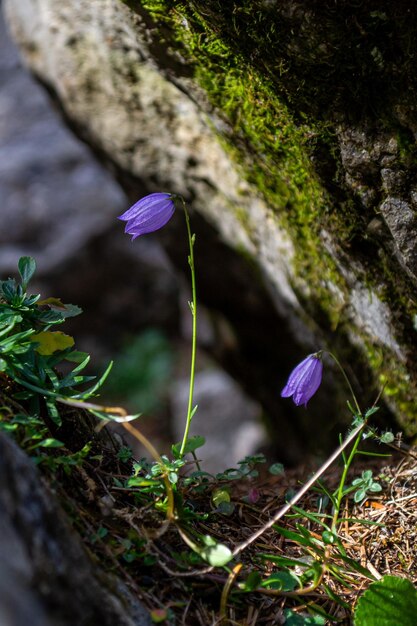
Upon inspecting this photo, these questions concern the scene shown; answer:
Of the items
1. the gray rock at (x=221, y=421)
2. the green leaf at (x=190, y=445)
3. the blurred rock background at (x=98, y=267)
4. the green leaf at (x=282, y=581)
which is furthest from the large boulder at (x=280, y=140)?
the blurred rock background at (x=98, y=267)

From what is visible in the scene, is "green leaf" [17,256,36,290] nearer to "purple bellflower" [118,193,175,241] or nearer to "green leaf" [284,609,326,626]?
"purple bellflower" [118,193,175,241]

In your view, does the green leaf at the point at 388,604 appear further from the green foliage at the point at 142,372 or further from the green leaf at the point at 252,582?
the green foliage at the point at 142,372

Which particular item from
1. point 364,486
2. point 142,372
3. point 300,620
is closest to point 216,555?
point 300,620

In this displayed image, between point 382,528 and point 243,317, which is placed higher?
point 382,528

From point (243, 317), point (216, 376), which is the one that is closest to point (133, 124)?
point (243, 317)

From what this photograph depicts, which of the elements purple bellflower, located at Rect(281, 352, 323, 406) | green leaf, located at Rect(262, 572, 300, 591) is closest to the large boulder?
purple bellflower, located at Rect(281, 352, 323, 406)

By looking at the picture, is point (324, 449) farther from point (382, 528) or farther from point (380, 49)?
point (380, 49)
